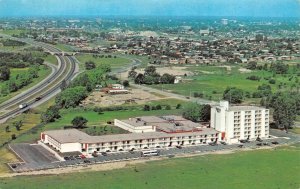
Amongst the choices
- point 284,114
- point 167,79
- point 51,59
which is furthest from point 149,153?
point 51,59

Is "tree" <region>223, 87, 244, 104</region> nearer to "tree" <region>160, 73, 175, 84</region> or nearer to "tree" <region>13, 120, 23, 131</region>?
"tree" <region>160, 73, 175, 84</region>

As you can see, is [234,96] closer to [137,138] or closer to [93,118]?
[93,118]

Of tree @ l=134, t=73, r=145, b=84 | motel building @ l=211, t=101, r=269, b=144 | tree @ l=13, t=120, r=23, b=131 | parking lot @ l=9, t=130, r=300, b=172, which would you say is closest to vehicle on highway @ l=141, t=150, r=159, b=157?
parking lot @ l=9, t=130, r=300, b=172

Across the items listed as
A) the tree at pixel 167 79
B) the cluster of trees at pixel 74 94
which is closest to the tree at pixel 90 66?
the cluster of trees at pixel 74 94

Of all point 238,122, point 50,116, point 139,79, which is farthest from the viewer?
point 139,79

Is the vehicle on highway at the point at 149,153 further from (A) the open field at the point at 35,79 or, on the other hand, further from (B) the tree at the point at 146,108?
(A) the open field at the point at 35,79

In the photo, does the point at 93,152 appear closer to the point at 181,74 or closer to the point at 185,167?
the point at 185,167

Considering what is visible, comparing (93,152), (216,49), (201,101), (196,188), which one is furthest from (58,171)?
(216,49)
